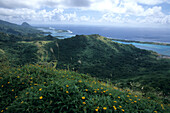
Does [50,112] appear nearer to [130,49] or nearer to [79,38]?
[79,38]

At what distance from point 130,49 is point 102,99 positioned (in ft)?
454

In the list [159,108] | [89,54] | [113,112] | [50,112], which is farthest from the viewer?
[89,54]

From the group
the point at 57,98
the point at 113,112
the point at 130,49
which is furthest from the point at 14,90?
the point at 130,49

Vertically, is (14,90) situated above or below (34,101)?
below

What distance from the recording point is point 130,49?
128250 millimetres

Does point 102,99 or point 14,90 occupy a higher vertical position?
point 102,99

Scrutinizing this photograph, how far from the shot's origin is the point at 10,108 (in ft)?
9.13

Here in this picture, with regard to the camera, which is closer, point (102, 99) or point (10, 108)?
point (10, 108)

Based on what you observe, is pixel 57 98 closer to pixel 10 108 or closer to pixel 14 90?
pixel 10 108

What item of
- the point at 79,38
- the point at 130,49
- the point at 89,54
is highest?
the point at 79,38

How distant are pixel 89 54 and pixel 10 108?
337 ft

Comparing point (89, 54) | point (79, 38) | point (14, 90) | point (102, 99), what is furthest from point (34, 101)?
point (79, 38)

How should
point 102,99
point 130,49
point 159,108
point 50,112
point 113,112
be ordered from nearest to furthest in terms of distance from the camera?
1. point 50,112
2. point 113,112
3. point 102,99
4. point 159,108
5. point 130,49

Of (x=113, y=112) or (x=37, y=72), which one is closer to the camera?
(x=113, y=112)
